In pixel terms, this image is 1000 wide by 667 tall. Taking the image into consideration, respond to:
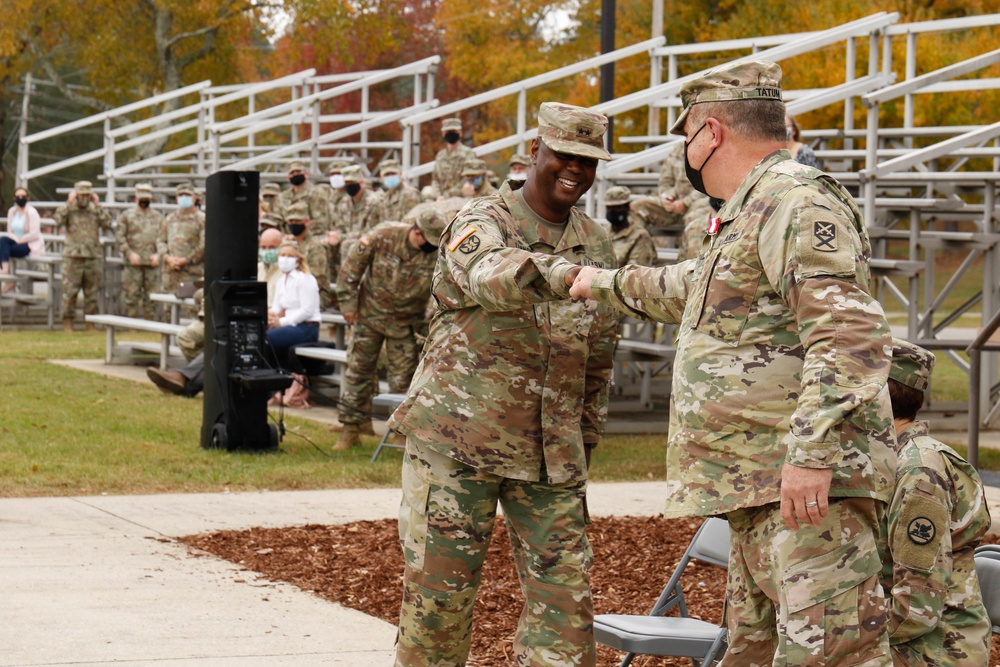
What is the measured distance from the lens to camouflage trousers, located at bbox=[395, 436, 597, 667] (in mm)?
4504

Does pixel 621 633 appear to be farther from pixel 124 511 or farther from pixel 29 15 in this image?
pixel 29 15

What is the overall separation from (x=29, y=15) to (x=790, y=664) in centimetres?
3270

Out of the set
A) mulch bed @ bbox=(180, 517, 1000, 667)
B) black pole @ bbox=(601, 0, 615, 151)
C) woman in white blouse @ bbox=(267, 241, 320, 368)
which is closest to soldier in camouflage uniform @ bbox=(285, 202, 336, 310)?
woman in white blouse @ bbox=(267, 241, 320, 368)

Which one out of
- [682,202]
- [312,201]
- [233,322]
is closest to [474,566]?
[233,322]

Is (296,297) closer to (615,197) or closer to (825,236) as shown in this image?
(615,197)

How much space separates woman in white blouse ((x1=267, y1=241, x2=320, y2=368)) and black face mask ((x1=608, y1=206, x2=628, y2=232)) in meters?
2.87

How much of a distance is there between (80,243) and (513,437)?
1959cm

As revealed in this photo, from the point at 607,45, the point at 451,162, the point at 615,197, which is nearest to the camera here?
the point at 615,197

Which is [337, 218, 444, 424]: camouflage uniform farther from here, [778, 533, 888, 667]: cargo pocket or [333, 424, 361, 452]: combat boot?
[778, 533, 888, 667]: cargo pocket

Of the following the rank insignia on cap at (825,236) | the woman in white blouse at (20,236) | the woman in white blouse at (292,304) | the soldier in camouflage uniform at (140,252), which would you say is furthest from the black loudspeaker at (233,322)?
the woman in white blouse at (20,236)

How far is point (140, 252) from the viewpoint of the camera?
22.9 m

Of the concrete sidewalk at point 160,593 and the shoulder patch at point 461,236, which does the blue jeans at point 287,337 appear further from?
the shoulder patch at point 461,236

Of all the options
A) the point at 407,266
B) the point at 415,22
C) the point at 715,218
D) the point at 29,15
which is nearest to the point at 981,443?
the point at 407,266

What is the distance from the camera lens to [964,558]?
4.30 meters
